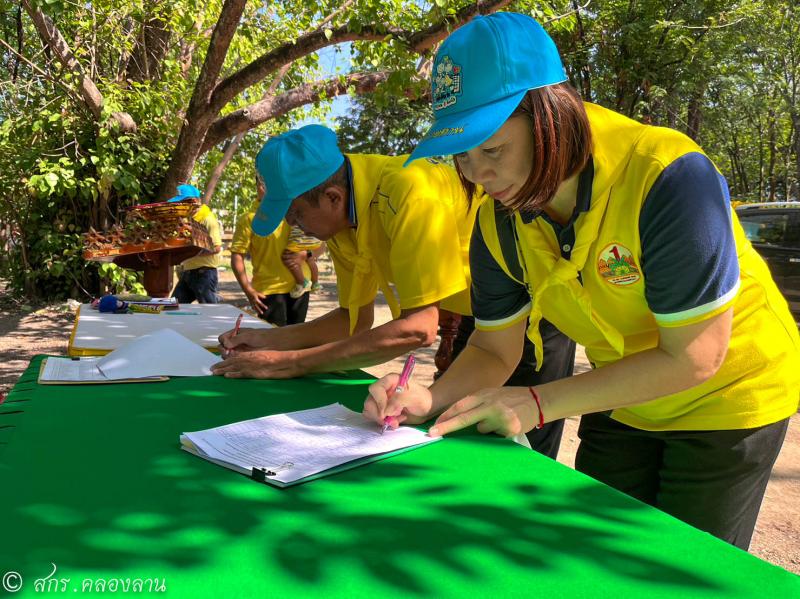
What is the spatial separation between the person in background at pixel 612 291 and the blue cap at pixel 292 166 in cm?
70

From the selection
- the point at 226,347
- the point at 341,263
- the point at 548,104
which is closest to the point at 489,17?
the point at 548,104

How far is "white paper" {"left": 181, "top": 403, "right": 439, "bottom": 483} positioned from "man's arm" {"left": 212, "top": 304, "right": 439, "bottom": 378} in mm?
399

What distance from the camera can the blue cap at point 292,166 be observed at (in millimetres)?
2160

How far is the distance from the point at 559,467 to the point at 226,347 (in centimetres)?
148

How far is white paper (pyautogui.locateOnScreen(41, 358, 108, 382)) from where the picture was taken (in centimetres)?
208

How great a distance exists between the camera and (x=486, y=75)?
48.8 inches

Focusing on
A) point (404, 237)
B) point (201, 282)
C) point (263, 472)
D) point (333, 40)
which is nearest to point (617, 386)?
point (263, 472)

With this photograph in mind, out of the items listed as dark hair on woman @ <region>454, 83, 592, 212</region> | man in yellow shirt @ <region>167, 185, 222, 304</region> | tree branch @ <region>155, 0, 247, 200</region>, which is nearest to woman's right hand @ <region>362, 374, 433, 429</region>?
dark hair on woman @ <region>454, 83, 592, 212</region>

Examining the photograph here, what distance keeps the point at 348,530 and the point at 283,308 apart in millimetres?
4532

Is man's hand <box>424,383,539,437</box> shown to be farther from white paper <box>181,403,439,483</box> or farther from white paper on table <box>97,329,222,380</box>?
white paper on table <box>97,329,222,380</box>

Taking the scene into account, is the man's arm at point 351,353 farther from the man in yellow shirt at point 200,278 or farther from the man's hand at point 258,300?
the man in yellow shirt at point 200,278

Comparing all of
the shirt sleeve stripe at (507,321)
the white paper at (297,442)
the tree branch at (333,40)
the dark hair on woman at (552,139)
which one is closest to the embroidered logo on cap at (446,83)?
the dark hair on woman at (552,139)

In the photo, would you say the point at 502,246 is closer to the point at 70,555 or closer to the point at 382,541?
the point at 382,541

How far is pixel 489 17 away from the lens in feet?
4.28
